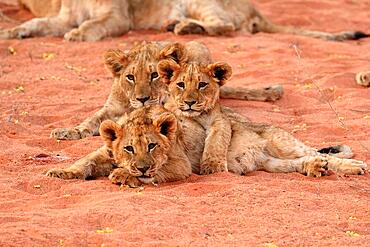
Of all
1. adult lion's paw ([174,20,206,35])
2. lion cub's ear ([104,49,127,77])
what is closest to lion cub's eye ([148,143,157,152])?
lion cub's ear ([104,49,127,77])

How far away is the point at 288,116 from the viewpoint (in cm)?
694

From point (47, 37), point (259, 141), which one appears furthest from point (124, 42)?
point (259, 141)

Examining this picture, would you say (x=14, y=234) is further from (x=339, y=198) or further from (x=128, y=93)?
(x=128, y=93)

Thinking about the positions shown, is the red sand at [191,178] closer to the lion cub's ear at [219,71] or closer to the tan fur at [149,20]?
the tan fur at [149,20]

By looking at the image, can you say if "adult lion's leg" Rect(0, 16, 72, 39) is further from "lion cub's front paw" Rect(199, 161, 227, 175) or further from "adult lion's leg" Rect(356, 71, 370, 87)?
"lion cub's front paw" Rect(199, 161, 227, 175)

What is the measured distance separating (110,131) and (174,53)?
1.25m

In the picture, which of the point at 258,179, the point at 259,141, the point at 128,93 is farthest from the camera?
the point at 128,93

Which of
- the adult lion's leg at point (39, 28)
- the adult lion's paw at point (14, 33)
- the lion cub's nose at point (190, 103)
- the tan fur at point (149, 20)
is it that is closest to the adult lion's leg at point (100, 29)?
the tan fur at point (149, 20)

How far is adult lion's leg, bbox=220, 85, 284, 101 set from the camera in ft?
24.1

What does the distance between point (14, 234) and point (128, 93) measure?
2327mm

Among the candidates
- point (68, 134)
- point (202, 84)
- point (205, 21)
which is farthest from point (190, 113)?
point (205, 21)

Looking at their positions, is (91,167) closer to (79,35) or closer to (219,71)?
(219,71)

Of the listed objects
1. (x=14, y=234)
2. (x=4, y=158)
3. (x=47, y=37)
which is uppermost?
(x=14, y=234)

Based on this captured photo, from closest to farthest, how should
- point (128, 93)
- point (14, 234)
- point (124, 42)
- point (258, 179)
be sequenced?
point (14, 234)
point (258, 179)
point (128, 93)
point (124, 42)
